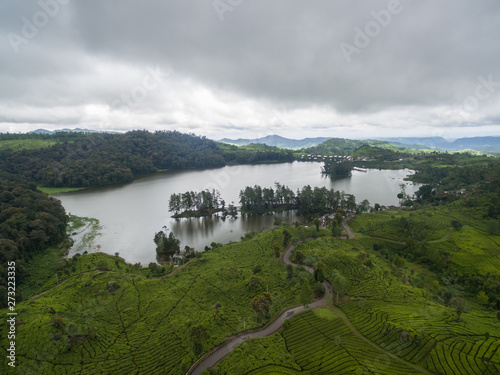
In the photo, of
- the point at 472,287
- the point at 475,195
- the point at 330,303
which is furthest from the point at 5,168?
the point at 475,195

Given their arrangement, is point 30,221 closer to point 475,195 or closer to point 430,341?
point 430,341

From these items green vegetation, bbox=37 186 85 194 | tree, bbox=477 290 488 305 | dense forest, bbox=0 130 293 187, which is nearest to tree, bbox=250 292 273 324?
tree, bbox=477 290 488 305

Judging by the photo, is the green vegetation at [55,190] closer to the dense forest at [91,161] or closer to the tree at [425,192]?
the dense forest at [91,161]

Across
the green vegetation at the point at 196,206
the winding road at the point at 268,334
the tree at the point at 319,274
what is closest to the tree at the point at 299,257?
the tree at the point at 319,274

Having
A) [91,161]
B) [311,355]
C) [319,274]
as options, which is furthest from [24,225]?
[91,161]

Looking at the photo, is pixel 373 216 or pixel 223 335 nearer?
pixel 223 335

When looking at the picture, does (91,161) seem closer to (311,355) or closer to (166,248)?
(166,248)

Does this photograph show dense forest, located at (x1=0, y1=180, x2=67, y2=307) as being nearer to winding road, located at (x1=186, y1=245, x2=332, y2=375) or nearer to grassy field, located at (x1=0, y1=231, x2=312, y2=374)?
grassy field, located at (x1=0, y1=231, x2=312, y2=374)
